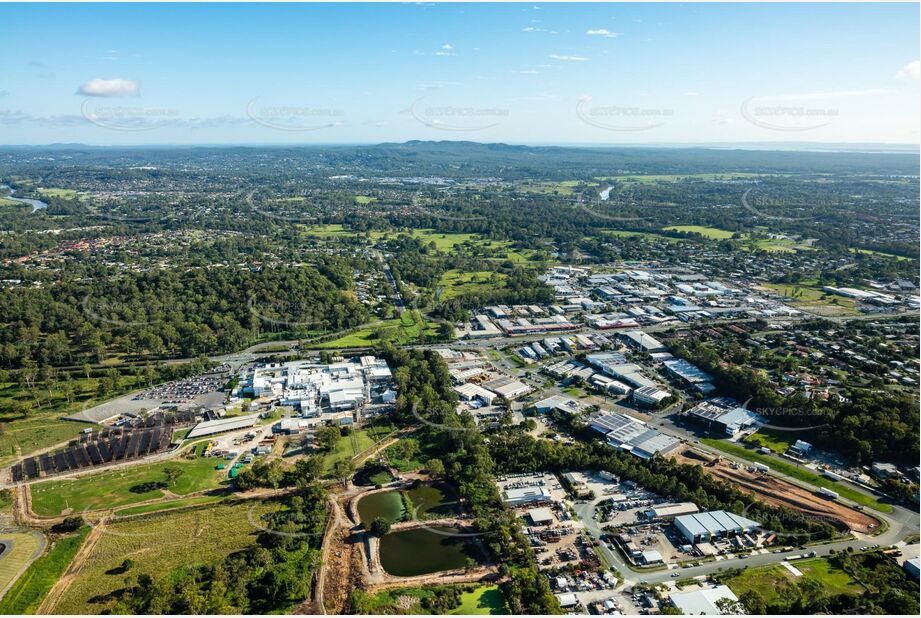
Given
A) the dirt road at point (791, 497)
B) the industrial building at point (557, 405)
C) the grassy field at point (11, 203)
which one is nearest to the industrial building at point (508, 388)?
the industrial building at point (557, 405)

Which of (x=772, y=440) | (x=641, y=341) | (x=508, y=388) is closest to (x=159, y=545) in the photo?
(x=508, y=388)

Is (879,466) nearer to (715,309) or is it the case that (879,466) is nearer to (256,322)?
(715,309)

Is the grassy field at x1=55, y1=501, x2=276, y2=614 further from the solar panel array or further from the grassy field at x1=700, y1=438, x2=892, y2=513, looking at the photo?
the grassy field at x1=700, y1=438, x2=892, y2=513

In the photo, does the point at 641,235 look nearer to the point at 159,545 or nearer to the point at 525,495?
the point at 525,495

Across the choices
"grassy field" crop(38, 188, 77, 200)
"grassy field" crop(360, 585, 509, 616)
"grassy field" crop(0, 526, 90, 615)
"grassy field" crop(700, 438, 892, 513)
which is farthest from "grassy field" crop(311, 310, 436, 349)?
"grassy field" crop(38, 188, 77, 200)

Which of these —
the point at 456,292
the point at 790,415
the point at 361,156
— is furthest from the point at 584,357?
the point at 361,156

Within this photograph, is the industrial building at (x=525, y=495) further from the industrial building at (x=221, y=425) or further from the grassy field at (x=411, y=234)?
the grassy field at (x=411, y=234)
